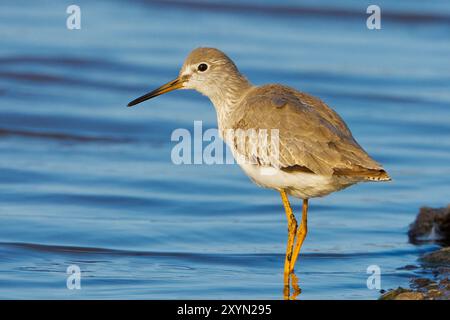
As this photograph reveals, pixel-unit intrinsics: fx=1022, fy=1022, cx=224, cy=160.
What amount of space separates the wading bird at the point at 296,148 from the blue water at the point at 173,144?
82 centimetres

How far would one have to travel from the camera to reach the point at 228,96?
8.17 metres

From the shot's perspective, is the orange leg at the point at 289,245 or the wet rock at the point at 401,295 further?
the orange leg at the point at 289,245

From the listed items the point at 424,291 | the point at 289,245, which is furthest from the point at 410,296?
the point at 289,245

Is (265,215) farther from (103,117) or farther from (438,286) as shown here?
(103,117)

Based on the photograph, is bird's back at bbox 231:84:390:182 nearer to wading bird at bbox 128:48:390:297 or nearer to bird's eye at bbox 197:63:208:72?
wading bird at bbox 128:48:390:297

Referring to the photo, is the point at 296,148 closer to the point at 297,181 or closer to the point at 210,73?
the point at 297,181

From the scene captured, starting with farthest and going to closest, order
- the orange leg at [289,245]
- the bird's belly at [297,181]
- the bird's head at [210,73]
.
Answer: the bird's head at [210,73]
the orange leg at [289,245]
the bird's belly at [297,181]

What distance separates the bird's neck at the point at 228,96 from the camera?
26.3 ft

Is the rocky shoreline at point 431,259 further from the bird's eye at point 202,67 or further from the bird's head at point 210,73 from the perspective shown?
the bird's eye at point 202,67

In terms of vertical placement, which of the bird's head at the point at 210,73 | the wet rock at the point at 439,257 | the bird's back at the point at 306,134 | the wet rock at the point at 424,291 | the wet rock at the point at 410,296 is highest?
the bird's head at the point at 210,73

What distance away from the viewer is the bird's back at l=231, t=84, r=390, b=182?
699 centimetres

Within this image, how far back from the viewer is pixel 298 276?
26.0 ft

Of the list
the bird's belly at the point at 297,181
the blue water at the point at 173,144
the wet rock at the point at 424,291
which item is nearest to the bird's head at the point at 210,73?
the bird's belly at the point at 297,181

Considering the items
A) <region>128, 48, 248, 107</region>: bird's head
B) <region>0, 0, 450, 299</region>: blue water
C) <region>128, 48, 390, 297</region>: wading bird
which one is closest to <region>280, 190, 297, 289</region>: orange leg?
<region>128, 48, 390, 297</region>: wading bird
